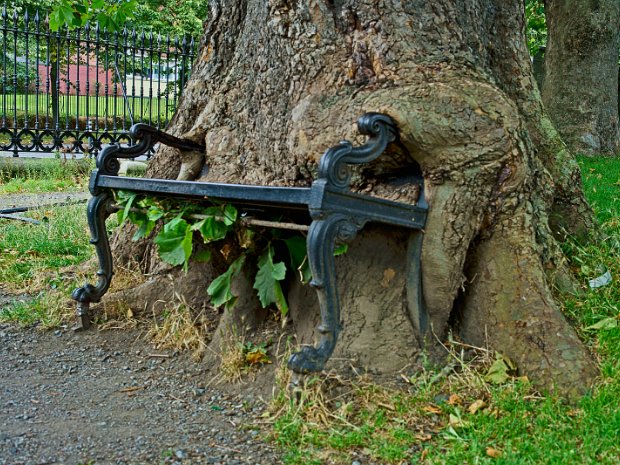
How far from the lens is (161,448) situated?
2977mm

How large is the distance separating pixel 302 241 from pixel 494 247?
88 cm

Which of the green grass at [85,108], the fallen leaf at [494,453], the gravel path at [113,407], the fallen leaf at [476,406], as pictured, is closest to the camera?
the fallen leaf at [494,453]

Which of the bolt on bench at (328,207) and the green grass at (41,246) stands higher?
the bolt on bench at (328,207)

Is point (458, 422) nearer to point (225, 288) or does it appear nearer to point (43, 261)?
point (225, 288)

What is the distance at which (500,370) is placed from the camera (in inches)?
132

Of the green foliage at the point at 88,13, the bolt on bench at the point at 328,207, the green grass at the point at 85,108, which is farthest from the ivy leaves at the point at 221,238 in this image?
the green grass at the point at 85,108

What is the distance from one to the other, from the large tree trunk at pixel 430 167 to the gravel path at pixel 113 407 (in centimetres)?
58

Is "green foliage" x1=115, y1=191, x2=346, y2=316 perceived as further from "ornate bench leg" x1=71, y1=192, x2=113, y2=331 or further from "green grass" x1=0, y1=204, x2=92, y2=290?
"green grass" x1=0, y1=204, x2=92, y2=290

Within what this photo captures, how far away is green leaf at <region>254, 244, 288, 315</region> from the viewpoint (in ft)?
12.1

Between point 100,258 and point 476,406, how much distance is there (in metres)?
2.25

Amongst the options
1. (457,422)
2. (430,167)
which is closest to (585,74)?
(430,167)

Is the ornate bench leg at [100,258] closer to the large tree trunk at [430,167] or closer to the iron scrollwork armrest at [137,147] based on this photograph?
A: the iron scrollwork armrest at [137,147]

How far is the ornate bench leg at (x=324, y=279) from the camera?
2.99m

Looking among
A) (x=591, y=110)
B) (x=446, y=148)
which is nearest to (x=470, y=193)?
(x=446, y=148)
